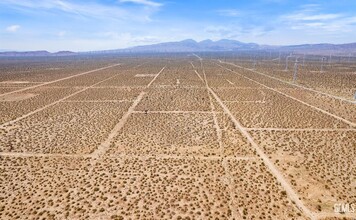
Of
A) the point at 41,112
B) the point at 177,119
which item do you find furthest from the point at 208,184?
the point at 41,112

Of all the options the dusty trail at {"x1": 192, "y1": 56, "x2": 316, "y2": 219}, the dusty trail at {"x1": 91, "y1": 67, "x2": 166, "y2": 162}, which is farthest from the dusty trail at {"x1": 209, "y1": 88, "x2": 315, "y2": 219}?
the dusty trail at {"x1": 91, "y1": 67, "x2": 166, "y2": 162}

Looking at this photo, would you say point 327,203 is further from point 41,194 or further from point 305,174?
point 41,194

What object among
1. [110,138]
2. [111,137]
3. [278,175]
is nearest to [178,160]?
[278,175]

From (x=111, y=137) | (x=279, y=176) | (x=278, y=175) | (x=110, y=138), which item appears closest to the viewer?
(x=279, y=176)

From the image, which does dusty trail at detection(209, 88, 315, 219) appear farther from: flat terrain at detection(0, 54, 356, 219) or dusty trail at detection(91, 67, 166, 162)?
dusty trail at detection(91, 67, 166, 162)

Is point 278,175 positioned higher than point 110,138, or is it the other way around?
point 110,138

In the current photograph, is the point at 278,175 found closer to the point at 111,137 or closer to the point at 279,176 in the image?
the point at 279,176

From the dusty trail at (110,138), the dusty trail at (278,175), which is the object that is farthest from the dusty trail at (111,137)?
the dusty trail at (278,175)

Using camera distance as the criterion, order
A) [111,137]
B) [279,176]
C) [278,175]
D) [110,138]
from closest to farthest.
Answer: [279,176], [278,175], [110,138], [111,137]
